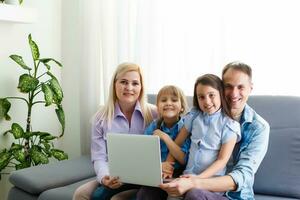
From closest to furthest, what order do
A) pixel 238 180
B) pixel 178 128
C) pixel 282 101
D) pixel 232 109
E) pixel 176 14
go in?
pixel 238 180
pixel 232 109
pixel 178 128
pixel 282 101
pixel 176 14

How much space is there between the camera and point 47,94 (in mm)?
2986

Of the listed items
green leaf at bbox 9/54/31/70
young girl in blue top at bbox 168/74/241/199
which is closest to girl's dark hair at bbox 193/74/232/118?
young girl in blue top at bbox 168/74/241/199

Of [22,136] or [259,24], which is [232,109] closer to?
[259,24]

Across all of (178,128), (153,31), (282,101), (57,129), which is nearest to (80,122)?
(57,129)

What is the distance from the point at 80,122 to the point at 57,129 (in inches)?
11.9

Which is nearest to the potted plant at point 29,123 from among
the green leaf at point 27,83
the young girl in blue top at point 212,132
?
the green leaf at point 27,83

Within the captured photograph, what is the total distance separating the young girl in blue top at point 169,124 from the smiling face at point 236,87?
10.3 inches

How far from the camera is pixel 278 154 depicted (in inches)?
86.4

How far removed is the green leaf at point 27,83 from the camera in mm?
2961

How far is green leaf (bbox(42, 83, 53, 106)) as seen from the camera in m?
2.97

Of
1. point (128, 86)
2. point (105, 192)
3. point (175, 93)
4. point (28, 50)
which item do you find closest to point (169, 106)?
point (175, 93)

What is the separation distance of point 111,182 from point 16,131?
123 centimetres

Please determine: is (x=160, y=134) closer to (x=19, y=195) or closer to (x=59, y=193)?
(x=59, y=193)

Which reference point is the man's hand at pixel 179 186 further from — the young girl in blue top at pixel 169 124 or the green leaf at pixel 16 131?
the green leaf at pixel 16 131
